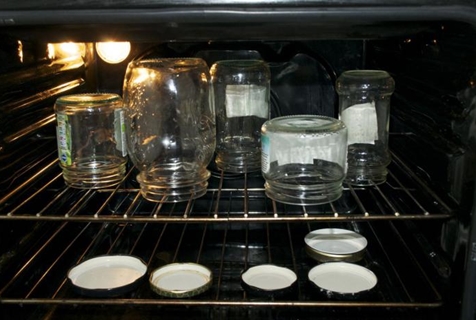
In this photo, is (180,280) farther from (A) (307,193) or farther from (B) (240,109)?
(B) (240,109)

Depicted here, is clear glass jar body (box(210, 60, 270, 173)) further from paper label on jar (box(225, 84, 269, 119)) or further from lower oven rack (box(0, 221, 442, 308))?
lower oven rack (box(0, 221, 442, 308))

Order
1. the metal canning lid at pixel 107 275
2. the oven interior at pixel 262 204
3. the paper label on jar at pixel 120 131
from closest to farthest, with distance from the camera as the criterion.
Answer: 1. the oven interior at pixel 262 204
2. the metal canning lid at pixel 107 275
3. the paper label on jar at pixel 120 131

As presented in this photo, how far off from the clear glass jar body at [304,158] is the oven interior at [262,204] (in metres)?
0.07

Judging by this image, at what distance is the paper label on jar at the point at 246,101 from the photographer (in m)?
1.26

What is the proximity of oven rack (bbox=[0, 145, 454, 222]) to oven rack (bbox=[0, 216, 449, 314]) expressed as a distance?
1.9 inches

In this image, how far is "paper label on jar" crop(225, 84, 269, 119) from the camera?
1.26 meters

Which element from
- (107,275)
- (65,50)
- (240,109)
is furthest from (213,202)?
(65,50)

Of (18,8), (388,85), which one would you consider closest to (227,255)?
(388,85)

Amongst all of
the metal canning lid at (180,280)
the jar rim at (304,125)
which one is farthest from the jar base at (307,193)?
the metal canning lid at (180,280)

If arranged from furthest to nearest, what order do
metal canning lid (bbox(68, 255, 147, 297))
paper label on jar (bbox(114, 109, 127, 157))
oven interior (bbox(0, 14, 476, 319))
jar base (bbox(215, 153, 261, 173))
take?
jar base (bbox(215, 153, 261, 173)) → paper label on jar (bbox(114, 109, 127, 157)) → metal canning lid (bbox(68, 255, 147, 297)) → oven interior (bbox(0, 14, 476, 319))

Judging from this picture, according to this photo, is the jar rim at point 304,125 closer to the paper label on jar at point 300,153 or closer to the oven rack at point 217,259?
the paper label on jar at point 300,153

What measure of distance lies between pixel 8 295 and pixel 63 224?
23 centimetres

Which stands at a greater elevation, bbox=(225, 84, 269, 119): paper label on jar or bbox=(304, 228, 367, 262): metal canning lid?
bbox=(225, 84, 269, 119): paper label on jar

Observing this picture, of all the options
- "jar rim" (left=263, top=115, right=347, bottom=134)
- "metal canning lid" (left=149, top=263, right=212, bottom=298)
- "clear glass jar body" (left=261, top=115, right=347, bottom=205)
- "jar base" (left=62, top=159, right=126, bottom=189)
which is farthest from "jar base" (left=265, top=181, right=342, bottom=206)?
"jar base" (left=62, top=159, right=126, bottom=189)
